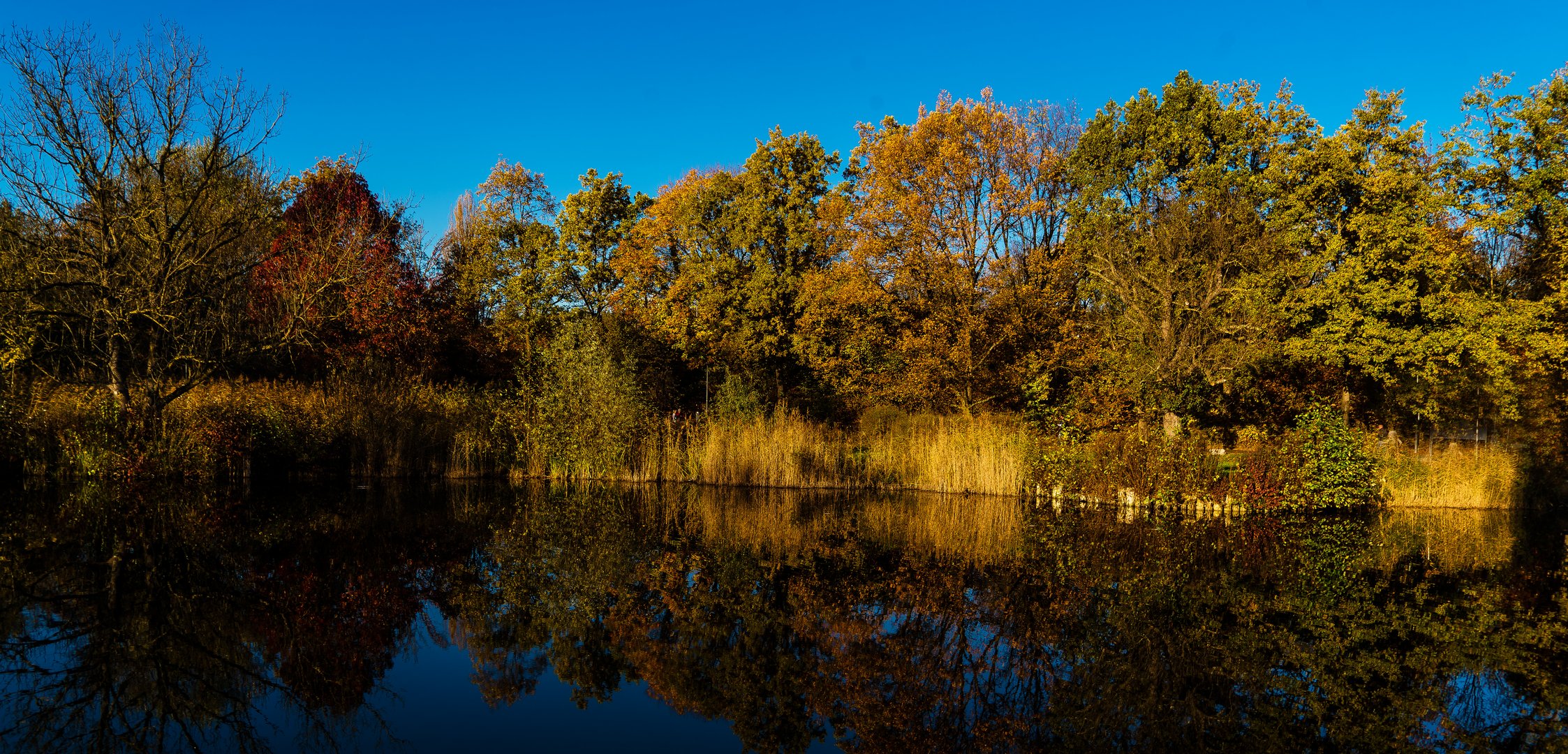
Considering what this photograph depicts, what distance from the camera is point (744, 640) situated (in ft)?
24.4

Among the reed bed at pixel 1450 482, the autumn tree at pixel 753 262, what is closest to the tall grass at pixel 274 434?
the autumn tree at pixel 753 262

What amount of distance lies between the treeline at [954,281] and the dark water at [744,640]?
644cm

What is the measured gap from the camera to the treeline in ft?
54.8

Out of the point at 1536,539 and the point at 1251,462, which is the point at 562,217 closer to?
the point at 1251,462

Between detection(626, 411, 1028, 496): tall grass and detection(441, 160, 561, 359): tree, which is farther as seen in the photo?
detection(441, 160, 561, 359): tree

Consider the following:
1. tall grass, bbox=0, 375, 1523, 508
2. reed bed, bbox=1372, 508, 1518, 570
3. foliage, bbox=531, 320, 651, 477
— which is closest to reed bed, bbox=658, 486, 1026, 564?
tall grass, bbox=0, 375, 1523, 508

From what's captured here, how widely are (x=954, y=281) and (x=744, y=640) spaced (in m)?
20.2

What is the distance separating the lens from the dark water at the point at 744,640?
5.58 m

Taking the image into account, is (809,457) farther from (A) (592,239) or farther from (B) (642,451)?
(A) (592,239)

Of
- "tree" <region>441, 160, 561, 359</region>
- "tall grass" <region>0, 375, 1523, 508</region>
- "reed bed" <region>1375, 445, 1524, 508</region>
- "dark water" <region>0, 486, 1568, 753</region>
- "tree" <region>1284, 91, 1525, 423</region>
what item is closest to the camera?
"dark water" <region>0, 486, 1568, 753</region>

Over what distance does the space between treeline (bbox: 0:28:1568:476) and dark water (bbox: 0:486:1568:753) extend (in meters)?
6.44

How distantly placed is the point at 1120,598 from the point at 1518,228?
82.0ft

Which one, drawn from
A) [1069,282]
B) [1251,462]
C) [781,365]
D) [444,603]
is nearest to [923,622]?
[444,603]

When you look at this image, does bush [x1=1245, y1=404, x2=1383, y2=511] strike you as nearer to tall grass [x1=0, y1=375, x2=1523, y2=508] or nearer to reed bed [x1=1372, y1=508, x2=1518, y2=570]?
tall grass [x1=0, y1=375, x2=1523, y2=508]
